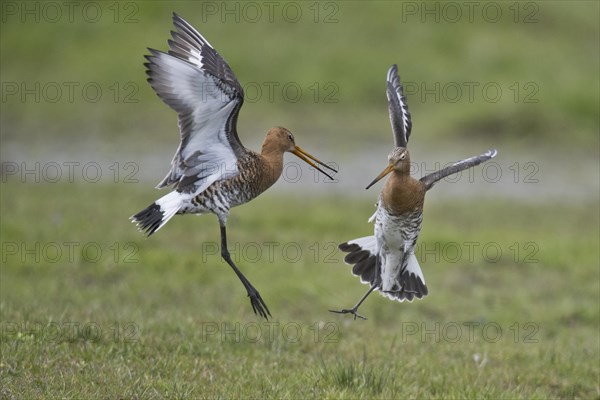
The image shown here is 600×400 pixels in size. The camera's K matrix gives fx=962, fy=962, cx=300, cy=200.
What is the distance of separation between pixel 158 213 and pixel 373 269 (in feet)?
6.63

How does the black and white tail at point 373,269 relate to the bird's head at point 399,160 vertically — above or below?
below

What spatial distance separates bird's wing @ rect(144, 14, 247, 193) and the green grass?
124cm

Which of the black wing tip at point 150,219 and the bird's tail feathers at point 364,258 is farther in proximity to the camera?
the bird's tail feathers at point 364,258

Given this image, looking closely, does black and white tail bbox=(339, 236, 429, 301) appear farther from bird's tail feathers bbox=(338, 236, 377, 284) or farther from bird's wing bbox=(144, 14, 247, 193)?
bird's wing bbox=(144, 14, 247, 193)

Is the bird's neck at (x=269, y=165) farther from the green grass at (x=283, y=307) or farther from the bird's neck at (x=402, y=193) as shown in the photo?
the green grass at (x=283, y=307)

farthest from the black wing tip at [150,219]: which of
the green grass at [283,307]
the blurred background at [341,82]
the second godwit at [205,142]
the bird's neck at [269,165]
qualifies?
the blurred background at [341,82]

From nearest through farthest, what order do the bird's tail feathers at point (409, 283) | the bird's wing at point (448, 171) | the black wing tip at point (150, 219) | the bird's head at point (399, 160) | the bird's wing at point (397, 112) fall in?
the black wing tip at point (150, 219) → the bird's head at point (399, 160) → the bird's wing at point (448, 171) → the bird's wing at point (397, 112) → the bird's tail feathers at point (409, 283)

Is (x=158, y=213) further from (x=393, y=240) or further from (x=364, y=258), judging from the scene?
(x=364, y=258)

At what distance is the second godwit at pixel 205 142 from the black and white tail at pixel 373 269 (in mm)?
1098

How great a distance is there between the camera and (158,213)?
6.14 meters

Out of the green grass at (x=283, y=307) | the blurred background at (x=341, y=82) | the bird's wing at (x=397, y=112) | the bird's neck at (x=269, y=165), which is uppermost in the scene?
the blurred background at (x=341, y=82)

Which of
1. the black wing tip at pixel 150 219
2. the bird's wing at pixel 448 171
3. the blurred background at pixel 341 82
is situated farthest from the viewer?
the blurred background at pixel 341 82

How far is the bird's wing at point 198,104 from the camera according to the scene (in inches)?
240

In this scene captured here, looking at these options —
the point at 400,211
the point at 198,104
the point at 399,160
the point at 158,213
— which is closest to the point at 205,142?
the point at 198,104
